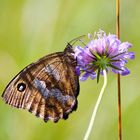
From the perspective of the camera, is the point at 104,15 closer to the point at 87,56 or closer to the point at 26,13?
the point at 26,13

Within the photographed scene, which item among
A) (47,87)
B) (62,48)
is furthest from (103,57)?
(62,48)

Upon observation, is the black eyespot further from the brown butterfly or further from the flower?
the flower

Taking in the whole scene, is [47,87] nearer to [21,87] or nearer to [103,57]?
[21,87]

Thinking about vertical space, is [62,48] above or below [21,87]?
above

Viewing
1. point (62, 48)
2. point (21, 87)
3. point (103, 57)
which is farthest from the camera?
point (62, 48)

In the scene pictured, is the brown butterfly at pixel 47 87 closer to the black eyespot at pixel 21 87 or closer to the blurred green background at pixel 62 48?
the black eyespot at pixel 21 87

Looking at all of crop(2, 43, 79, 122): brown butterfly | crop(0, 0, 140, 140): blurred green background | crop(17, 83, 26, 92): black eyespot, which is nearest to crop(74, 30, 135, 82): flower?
crop(2, 43, 79, 122): brown butterfly
